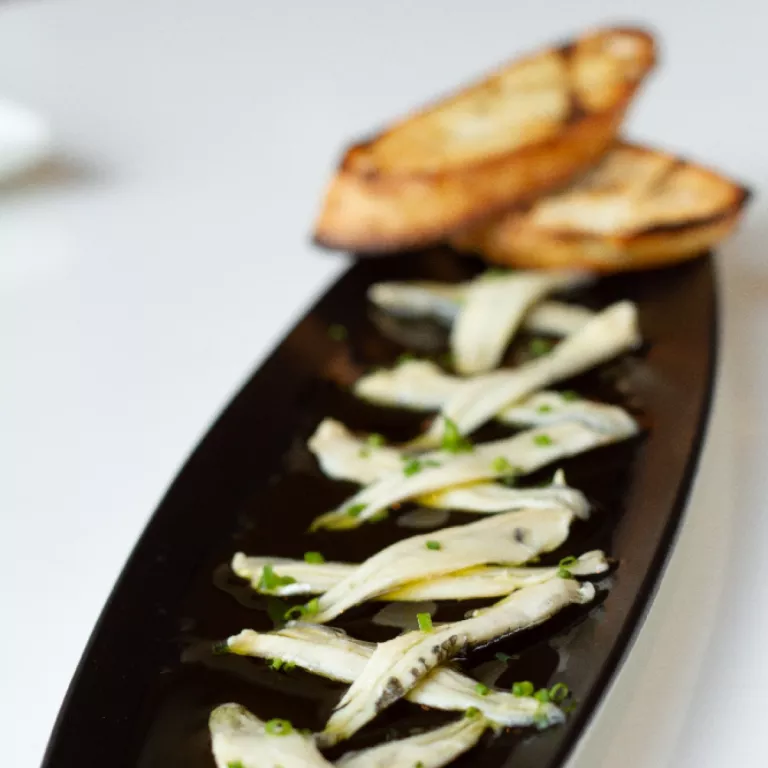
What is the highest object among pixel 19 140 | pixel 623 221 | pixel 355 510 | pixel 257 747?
pixel 19 140

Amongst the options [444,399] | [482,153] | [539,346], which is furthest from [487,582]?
[482,153]

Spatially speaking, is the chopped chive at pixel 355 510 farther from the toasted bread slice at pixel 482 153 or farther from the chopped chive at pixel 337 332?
the toasted bread slice at pixel 482 153

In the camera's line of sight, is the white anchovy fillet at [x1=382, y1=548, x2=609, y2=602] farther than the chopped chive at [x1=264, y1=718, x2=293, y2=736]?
Yes

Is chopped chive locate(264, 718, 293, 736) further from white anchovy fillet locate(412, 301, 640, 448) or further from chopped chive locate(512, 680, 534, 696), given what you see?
white anchovy fillet locate(412, 301, 640, 448)

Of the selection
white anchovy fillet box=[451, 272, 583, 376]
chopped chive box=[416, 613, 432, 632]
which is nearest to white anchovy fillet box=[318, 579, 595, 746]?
chopped chive box=[416, 613, 432, 632]

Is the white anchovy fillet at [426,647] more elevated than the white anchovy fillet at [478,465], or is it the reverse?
the white anchovy fillet at [478,465]

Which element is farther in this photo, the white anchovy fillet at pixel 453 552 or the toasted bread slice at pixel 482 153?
→ the toasted bread slice at pixel 482 153

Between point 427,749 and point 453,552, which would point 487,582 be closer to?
point 453,552

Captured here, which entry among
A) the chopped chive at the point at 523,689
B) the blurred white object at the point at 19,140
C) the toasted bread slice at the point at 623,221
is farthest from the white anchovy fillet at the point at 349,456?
the blurred white object at the point at 19,140
